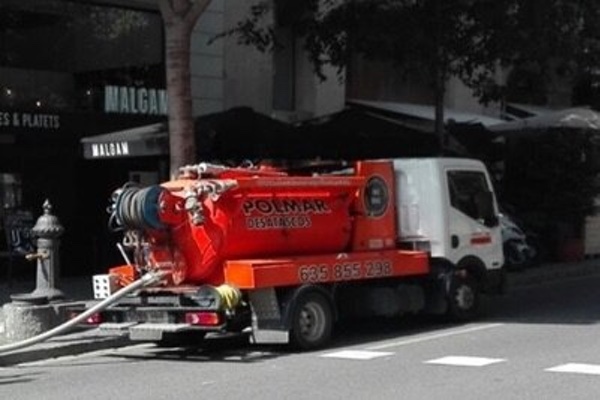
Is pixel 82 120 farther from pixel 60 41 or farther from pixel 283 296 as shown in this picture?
pixel 283 296

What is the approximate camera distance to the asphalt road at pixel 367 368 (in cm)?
1037

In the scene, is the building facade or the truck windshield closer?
the truck windshield

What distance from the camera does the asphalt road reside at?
10367 millimetres

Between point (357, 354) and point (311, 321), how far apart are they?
0.82 meters

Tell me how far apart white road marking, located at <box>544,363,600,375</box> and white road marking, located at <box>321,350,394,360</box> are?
2031 mm

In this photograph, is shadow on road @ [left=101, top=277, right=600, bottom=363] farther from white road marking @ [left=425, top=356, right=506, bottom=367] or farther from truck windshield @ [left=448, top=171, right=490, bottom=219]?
white road marking @ [left=425, top=356, right=506, bottom=367]

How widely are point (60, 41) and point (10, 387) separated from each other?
11548 mm

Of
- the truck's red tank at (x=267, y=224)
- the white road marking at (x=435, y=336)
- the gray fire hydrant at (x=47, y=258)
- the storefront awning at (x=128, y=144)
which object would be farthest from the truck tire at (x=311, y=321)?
the storefront awning at (x=128, y=144)

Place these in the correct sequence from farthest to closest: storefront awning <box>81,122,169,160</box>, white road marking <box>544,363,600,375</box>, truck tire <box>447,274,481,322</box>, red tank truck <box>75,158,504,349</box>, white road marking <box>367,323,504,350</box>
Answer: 1. storefront awning <box>81,122,169,160</box>
2. truck tire <box>447,274,481,322</box>
3. white road marking <box>367,323,504,350</box>
4. red tank truck <box>75,158,504,349</box>
5. white road marking <box>544,363,600,375</box>

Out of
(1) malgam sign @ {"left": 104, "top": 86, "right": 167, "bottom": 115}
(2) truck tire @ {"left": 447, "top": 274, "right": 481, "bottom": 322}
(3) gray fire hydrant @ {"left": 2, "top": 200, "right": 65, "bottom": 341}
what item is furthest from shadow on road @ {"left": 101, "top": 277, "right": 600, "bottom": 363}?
(1) malgam sign @ {"left": 104, "top": 86, "right": 167, "bottom": 115}

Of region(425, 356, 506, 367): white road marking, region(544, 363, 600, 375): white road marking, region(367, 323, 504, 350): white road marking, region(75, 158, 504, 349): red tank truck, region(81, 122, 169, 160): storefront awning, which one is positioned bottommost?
region(544, 363, 600, 375): white road marking

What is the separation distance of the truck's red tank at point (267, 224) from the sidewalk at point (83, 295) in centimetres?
162

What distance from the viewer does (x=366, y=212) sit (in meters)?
14.6

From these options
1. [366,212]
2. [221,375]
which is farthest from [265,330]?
[366,212]
